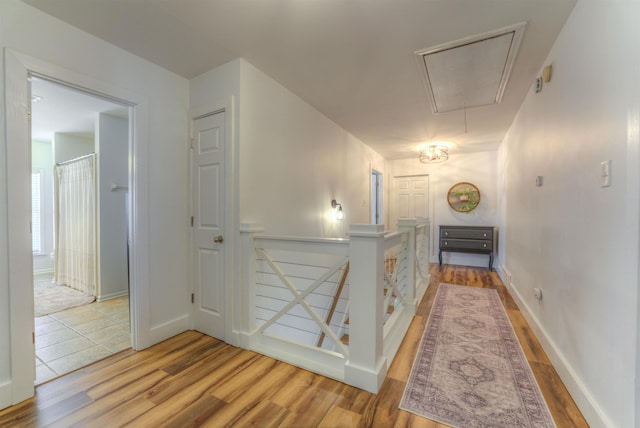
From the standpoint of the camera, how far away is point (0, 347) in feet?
4.84

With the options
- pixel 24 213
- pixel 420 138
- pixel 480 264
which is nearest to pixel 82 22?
pixel 24 213

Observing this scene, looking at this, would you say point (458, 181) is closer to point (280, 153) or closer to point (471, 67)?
point (471, 67)

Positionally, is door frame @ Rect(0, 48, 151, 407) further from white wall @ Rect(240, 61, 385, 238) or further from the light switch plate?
the light switch plate

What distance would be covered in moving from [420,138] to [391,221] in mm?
2422

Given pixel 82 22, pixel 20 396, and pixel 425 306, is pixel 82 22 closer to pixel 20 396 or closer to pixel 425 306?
pixel 20 396

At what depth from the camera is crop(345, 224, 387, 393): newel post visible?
5.32 feet

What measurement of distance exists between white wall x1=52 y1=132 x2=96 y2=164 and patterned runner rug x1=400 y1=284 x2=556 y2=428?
5.25m

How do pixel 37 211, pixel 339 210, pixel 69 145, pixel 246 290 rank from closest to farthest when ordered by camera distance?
pixel 246 290, pixel 339 210, pixel 69 145, pixel 37 211

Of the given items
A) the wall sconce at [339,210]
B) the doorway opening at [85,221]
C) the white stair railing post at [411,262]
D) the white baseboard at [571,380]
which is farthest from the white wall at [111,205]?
the white baseboard at [571,380]

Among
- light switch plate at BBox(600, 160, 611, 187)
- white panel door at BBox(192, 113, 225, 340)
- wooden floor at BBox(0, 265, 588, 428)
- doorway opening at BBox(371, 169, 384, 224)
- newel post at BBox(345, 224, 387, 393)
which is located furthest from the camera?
doorway opening at BBox(371, 169, 384, 224)

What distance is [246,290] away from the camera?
2.15 meters

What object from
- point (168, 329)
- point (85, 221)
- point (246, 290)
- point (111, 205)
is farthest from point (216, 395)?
point (85, 221)

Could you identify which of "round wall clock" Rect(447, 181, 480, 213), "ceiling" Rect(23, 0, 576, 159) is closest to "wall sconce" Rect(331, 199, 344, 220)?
"ceiling" Rect(23, 0, 576, 159)

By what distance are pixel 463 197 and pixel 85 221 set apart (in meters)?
6.49
